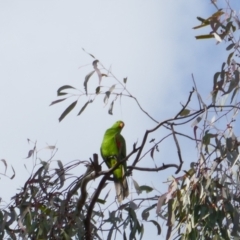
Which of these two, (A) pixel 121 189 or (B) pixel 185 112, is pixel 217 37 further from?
(A) pixel 121 189

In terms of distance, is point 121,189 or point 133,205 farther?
point 121,189

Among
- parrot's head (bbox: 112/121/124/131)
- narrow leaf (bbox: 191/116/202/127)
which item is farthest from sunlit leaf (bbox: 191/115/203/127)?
parrot's head (bbox: 112/121/124/131)

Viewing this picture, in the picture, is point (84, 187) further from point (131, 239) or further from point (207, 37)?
point (207, 37)

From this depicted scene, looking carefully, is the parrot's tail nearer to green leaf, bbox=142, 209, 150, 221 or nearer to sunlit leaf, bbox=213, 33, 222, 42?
green leaf, bbox=142, 209, 150, 221

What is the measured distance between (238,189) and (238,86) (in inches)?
17.1

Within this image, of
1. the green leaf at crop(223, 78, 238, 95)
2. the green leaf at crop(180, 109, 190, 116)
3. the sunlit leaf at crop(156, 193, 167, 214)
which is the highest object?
the green leaf at crop(223, 78, 238, 95)

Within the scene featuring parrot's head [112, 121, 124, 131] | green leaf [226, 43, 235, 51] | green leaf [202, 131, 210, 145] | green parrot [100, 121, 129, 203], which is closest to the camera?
green leaf [202, 131, 210, 145]

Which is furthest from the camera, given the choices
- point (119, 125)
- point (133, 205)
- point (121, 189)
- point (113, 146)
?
point (119, 125)

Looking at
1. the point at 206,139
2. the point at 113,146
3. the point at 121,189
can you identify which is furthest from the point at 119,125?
the point at 206,139

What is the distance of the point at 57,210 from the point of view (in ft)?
10.5

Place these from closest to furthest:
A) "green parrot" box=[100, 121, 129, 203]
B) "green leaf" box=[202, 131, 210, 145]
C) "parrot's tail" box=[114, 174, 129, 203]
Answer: "green leaf" box=[202, 131, 210, 145], "parrot's tail" box=[114, 174, 129, 203], "green parrot" box=[100, 121, 129, 203]

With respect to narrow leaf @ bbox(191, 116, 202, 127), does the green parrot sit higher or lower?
higher

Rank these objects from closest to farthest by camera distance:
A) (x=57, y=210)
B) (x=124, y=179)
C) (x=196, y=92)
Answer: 1. (x=196, y=92)
2. (x=57, y=210)
3. (x=124, y=179)

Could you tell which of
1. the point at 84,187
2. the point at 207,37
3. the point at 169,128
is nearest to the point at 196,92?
the point at 169,128
